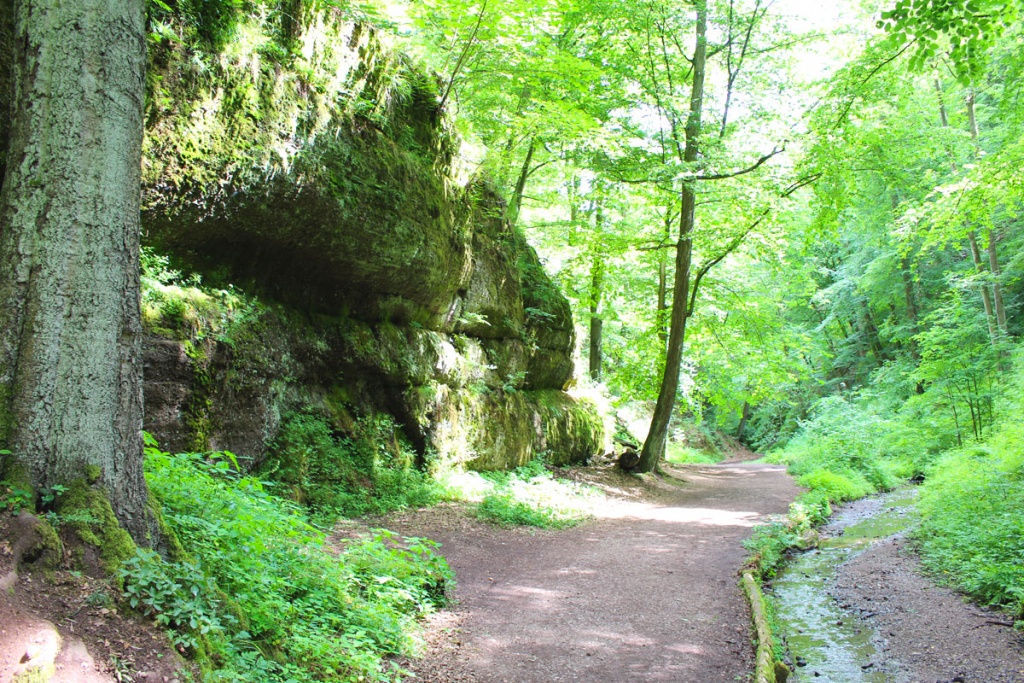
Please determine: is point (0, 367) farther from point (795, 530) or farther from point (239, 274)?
point (795, 530)

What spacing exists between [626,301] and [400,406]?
1352cm

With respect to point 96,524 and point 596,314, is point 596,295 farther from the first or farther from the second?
point 96,524

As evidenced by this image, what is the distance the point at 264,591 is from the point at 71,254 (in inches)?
96.7

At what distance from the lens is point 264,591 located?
429cm

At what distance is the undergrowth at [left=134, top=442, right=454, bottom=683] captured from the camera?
342 centimetres

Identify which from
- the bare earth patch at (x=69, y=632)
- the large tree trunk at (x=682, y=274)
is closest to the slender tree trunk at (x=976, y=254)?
the large tree trunk at (x=682, y=274)

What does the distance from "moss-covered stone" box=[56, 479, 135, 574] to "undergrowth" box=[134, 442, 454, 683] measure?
0.33ft

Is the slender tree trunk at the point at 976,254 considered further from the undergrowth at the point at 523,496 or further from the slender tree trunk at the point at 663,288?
the undergrowth at the point at 523,496

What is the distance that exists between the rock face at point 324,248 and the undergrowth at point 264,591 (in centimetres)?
253

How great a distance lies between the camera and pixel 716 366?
2194 cm

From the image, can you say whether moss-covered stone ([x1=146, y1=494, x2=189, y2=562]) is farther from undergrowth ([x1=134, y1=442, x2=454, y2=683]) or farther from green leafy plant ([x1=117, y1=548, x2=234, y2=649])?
green leafy plant ([x1=117, y1=548, x2=234, y2=649])

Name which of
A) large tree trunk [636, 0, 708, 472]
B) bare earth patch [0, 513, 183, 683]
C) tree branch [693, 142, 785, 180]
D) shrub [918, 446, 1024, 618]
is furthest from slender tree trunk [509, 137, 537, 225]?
bare earth patch [0, 513, 183, 683]

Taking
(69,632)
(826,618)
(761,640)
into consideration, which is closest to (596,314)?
(826,618)

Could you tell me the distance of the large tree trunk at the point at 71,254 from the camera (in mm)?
→ 3406
